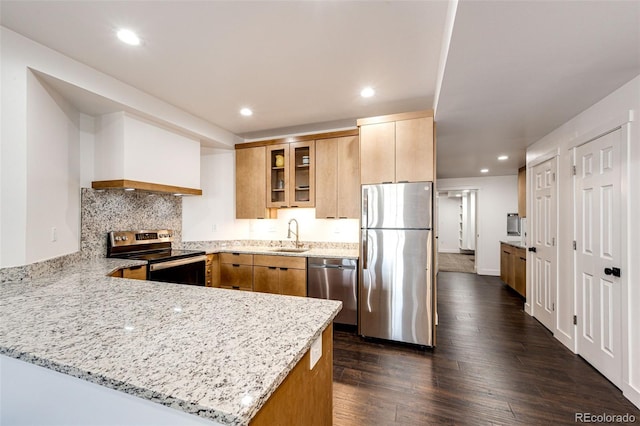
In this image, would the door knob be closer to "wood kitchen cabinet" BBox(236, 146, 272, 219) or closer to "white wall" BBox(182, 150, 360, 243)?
"white wall" BBox(182, 150, 360, 243)

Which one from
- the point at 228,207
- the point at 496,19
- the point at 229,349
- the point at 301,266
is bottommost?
the point at 301,266

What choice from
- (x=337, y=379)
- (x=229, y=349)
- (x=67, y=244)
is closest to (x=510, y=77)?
(x=229, y=349)

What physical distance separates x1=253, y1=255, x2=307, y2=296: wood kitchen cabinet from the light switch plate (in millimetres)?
2263

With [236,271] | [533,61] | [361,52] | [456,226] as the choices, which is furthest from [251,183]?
[456,226]

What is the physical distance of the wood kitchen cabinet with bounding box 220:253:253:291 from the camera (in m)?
3.73

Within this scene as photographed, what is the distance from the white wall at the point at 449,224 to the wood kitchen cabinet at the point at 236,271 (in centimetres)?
851

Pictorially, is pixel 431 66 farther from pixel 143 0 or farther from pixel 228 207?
pixel 228 207

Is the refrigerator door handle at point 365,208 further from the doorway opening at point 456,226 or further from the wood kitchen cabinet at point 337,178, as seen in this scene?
the doorway opening at point 456,226

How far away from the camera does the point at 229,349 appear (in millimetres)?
858

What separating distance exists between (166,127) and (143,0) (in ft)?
5.97

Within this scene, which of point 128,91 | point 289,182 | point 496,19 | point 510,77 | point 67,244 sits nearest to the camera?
point 496,19

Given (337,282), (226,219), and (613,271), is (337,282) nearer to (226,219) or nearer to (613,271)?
(226,219)

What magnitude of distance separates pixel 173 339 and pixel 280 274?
2621 mm

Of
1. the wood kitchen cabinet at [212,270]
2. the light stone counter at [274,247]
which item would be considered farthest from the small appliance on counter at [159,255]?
the light stone counter at [274,247]
